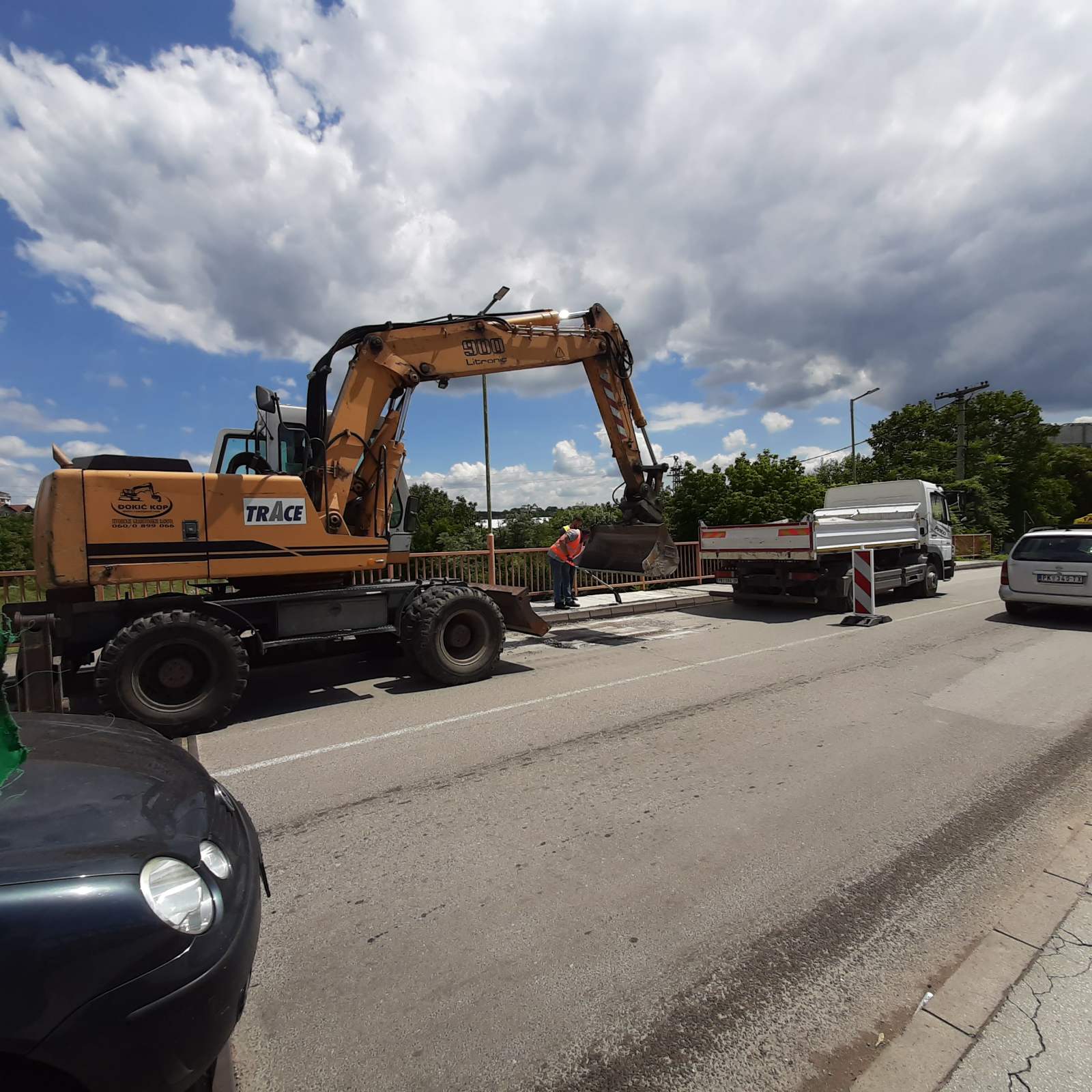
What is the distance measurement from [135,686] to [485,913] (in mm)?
4242

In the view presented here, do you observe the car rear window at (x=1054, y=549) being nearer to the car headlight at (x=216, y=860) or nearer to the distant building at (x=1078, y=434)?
the car headlight at (x=216, y=860)

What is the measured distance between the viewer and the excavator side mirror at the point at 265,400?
738cm

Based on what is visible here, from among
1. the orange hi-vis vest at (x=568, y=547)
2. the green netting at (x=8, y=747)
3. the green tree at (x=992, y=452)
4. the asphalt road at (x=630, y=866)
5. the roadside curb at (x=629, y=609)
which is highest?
the green tree at (x=992, y=452)

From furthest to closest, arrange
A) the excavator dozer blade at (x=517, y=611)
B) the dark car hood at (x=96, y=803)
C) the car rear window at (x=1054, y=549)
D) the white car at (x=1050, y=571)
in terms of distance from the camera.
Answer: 1. the car rear window at (x=1054, y=549)
2. the white car at (x=1050, y=571)
3. the excavator dozer blade at (x=517, y=611)
4. the dark car hood at (x=96, y=803)

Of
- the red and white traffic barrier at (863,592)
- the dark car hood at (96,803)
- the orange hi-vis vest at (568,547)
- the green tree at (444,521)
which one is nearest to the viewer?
the dark car hood at (96,803)

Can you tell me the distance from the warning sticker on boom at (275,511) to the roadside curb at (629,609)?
206 inches

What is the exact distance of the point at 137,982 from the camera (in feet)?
5.24

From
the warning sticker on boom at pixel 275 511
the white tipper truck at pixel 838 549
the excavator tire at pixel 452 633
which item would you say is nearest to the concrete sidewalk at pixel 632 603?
the white tipper truck at pixel 838 549

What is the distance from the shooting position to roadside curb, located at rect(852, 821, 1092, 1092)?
2.15 meters

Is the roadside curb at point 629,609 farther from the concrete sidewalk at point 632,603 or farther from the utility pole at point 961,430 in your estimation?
the utility pole at point 961,430

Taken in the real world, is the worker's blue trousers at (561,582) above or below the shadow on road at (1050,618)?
above

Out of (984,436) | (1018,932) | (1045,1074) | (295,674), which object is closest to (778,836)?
(1018,932)

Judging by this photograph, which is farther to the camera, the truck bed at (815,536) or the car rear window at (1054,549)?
the truck bed at (815,536)

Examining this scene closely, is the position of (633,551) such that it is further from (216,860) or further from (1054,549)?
(216,860)
